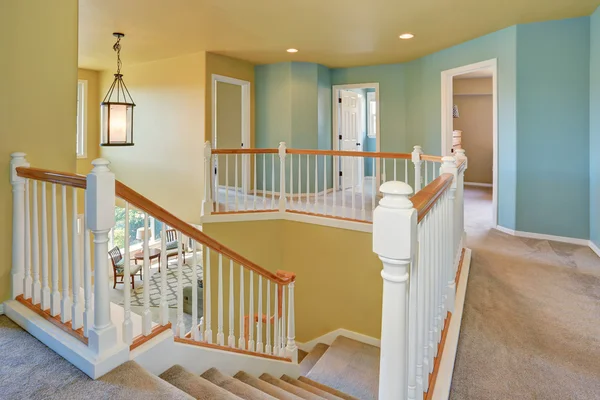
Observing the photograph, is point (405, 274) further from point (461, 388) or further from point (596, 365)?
point (596, 365)

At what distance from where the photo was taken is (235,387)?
217cm

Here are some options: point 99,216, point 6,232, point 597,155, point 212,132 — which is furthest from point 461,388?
point 212,132

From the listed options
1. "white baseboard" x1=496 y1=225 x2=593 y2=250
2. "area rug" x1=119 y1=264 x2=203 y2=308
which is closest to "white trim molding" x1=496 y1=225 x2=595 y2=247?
"white baseboard" x1=496 y1=225 x2=593 y2=250

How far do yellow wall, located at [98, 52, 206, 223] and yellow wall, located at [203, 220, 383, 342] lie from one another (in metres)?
1.49

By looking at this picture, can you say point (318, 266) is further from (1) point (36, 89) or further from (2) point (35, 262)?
(1) point (36, 89)

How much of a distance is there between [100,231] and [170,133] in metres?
4.97

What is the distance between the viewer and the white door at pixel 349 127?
7.33m

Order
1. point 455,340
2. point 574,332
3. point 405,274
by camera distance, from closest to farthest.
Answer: point 405,274, point 455,340, point 574,332

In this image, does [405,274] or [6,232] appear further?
[6,232]

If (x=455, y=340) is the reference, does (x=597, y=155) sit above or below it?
above

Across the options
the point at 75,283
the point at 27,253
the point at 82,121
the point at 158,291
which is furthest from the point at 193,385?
the point at 158,291

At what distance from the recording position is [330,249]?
487 centimetres

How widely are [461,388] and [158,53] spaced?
233 inches

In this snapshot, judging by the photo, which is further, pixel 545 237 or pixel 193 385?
pixel 545 237
